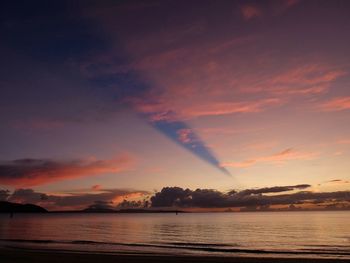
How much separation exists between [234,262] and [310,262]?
28.1 feet

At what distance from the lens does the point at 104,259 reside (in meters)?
36.9

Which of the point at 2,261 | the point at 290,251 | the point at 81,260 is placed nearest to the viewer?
the point at 2,261

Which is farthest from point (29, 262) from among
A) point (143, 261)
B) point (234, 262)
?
point (234, 262)

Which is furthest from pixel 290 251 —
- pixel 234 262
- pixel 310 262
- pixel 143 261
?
pixel 143 261

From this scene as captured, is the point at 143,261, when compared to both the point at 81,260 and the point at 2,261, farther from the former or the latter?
the point at 2,261

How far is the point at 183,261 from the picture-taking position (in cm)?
3684

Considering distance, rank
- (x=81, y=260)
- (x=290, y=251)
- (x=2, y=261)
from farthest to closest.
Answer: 1. (x=290, y=251)
2. (x=81, y=260)
3. (x=2, y=261)

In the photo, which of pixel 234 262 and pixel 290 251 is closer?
pixel 234 262

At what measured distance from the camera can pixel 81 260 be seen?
1406 inches

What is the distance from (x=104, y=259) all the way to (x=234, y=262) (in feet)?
44.9

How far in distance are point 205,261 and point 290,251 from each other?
776 inches

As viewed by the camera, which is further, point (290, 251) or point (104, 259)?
point (290, 251)

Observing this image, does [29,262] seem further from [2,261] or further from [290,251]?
[290,251]

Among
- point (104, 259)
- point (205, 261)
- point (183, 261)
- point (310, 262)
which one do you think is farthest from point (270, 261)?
point (104, 259)
